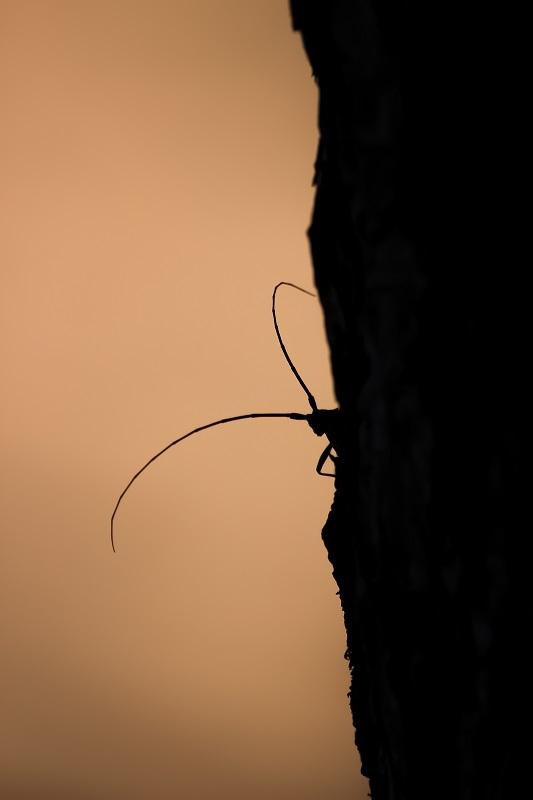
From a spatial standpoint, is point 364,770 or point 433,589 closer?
point 433,589

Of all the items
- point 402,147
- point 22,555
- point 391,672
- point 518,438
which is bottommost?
point 22,555

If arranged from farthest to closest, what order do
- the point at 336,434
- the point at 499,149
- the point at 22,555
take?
the point at 22,555 < the point at 336,434 < the point at 499,149

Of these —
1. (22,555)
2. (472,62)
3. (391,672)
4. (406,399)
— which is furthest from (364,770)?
(22,555)

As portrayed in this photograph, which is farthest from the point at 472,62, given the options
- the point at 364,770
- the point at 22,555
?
the point at 22,555

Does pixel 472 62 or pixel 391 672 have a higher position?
pixel 472 62

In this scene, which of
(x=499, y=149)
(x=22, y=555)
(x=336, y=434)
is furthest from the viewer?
(x=22, y=555)

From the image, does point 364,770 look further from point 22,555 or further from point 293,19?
point 22,555

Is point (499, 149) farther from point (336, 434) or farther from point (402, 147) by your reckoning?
point (336, 434)
